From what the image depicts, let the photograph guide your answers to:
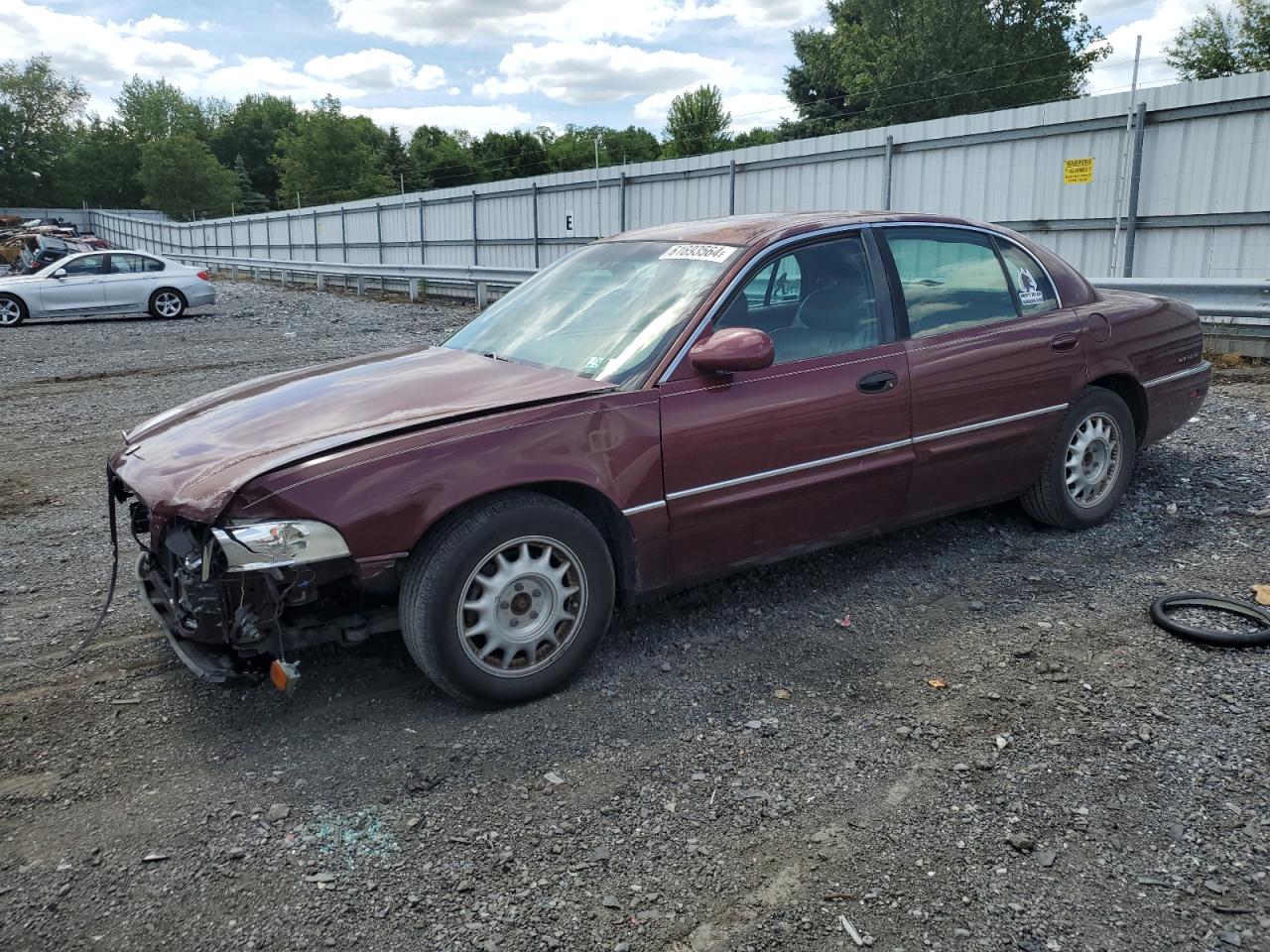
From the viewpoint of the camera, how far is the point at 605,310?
424 cm

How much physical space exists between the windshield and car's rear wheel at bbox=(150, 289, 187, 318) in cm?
1638

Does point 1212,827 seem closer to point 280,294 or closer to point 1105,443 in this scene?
point 1105,443

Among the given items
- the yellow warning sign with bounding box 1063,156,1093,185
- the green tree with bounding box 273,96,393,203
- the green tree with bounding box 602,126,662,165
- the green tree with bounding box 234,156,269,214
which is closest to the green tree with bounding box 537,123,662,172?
the green tree with bounding box 602,126,662,165

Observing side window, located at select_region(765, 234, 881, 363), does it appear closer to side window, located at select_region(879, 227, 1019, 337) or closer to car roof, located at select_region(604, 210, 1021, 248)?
car roof, located at select_region(604, 210, 1021, 248)

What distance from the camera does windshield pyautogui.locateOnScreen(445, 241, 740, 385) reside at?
3.92 metres

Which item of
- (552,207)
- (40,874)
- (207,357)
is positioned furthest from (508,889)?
(552,207)

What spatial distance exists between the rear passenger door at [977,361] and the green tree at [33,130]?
11107cm

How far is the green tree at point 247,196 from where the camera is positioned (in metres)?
98.8

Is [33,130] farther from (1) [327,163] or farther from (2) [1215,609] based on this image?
(2) [1215,609]

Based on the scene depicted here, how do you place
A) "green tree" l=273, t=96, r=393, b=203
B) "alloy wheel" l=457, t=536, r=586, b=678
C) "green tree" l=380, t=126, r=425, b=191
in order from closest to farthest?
1. "alloy wheel" l=457, t=536, r=586, b=678
2. "green tree" l=273, t=96, r=393, b=203
3. "green tree" l=380, t=126, r=425, b=191

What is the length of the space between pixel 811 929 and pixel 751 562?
1.79 metres

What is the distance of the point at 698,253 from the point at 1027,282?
1824 millimetres

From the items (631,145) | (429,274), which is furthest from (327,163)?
(429,274)

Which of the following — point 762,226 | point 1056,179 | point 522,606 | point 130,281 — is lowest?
point 522,606
